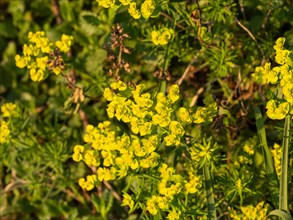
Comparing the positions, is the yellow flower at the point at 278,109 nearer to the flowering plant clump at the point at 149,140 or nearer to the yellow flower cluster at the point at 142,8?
the flowering plant clump at the point at 149,140

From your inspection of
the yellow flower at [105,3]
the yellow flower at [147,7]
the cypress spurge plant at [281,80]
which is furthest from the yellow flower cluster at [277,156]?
the yellow flower at [105,3]

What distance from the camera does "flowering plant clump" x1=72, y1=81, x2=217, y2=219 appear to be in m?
2.10

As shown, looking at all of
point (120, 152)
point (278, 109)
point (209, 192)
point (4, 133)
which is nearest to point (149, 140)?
point (120, 152)

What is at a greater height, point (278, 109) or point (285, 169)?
point (278, 109)

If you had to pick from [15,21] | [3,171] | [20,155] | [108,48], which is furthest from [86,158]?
[15,21]

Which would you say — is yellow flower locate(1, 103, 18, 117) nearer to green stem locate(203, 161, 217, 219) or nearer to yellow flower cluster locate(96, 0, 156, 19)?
yellow flower cluster locate(96, 0, 156, 19)

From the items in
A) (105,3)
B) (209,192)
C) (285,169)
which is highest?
(105,3)

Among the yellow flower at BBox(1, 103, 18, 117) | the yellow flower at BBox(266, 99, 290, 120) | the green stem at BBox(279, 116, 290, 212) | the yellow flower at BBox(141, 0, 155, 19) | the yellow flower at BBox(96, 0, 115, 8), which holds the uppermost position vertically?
the yellow flower at BBox(141, 0, 155, 19)

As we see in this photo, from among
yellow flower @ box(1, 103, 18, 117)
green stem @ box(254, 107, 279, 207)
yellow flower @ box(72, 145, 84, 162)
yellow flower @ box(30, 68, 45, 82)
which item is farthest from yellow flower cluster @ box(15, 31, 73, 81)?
green stem @ box(254, 107, 279, 207)

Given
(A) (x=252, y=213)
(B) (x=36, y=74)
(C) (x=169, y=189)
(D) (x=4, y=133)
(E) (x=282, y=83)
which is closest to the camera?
(E) (x=282, y=83)

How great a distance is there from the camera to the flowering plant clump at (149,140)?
2100mm

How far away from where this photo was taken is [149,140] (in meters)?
2.12

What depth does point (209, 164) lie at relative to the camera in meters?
2.25

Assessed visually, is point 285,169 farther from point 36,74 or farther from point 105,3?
point 36,74
